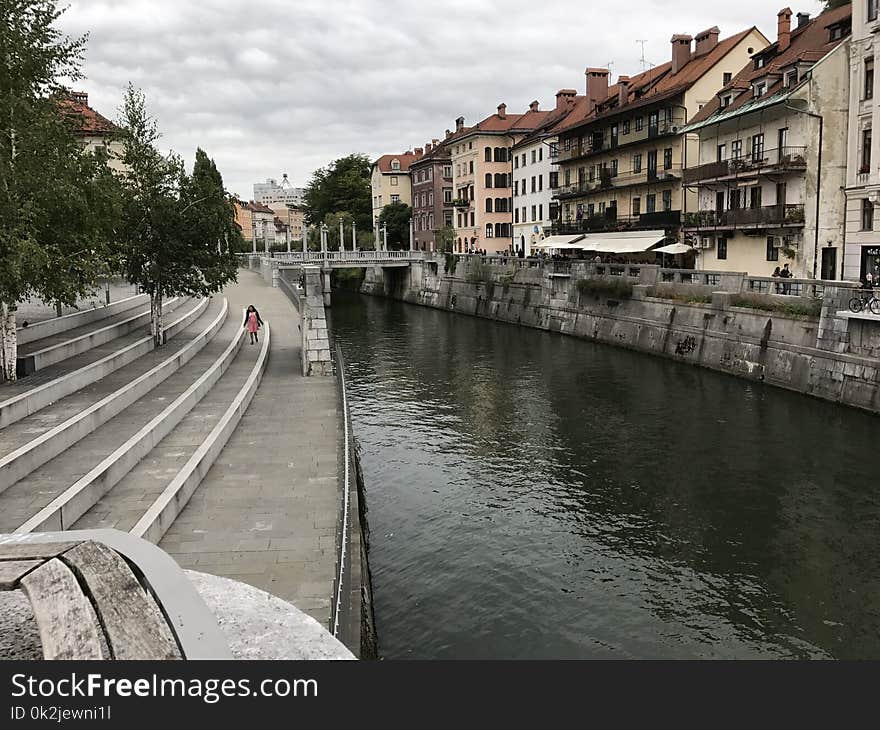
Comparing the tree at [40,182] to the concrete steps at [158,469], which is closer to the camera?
the concrete steps at [158,469]

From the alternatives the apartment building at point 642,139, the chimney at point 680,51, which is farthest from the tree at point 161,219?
the chimney at point 680,51

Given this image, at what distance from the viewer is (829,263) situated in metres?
38.7

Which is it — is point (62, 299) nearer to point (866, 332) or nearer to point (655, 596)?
point (655, 596)

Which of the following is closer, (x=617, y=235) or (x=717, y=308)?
(x=717, y=308)

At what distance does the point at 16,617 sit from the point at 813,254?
40.0m

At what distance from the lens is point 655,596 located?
14.6m

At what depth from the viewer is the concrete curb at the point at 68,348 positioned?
21984 mm

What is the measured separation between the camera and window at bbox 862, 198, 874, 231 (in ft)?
119

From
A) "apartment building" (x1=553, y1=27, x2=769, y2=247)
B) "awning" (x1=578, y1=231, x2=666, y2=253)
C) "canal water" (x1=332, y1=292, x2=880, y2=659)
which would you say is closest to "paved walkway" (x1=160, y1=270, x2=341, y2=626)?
"canal water" (x1=332, y1=292, x2=880, y2=659)

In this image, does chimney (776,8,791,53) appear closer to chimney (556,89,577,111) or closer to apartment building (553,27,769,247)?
apartment building (553,27,769,247)

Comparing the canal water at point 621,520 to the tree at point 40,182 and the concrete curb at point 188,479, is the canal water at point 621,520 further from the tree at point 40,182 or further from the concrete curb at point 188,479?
the tree at point 40,182

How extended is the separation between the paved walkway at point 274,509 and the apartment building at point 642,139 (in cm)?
3545

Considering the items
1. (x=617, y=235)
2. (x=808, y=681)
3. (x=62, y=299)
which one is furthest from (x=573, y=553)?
(x=617, y=235)

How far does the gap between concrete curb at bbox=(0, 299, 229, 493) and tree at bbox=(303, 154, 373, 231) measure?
93993 mm
